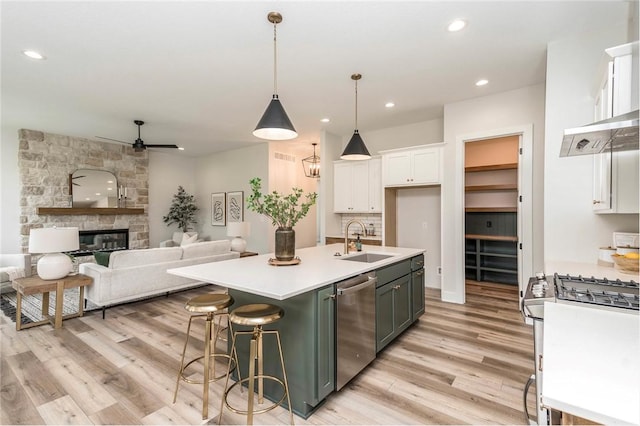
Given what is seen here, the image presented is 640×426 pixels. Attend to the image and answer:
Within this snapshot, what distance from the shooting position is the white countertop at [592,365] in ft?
2.24

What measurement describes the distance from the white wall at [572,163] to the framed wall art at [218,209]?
22.3 ft

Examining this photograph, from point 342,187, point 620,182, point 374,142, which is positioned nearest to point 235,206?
point 342,187

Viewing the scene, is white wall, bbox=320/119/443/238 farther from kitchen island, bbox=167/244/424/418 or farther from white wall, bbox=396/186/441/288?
kitchen island, bbox=167/244/424/418

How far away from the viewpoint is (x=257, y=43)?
280 centimetres

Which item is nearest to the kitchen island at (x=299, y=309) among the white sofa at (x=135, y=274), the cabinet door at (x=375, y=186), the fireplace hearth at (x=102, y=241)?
the white sofa at (x=135, y=274)

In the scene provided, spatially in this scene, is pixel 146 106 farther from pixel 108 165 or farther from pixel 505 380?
pixel 505 380

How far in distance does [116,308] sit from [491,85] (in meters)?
5.87

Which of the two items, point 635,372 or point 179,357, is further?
point 179,357

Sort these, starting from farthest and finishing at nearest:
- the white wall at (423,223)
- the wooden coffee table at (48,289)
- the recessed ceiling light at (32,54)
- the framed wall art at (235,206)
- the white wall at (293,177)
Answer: the framed wall art at (235,206) < the white wall at (293,177) < the white wall at (423,223) < the wooden coffee table at (48,289) < the recessed ceiling light at (32,54)

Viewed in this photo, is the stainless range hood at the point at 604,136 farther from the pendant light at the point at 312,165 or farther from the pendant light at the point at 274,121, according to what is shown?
the pendant light at the point at 312,165

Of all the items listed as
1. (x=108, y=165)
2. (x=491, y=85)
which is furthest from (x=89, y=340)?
(x=491, y=85)

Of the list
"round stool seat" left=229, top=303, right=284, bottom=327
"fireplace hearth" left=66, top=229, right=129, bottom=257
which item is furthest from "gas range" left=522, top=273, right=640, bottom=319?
"fireplace hearth" left=66, top=229, right=129, bottom=257

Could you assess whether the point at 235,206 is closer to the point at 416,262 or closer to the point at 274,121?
the point at 416,262

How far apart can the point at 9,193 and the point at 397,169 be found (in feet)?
23.6
